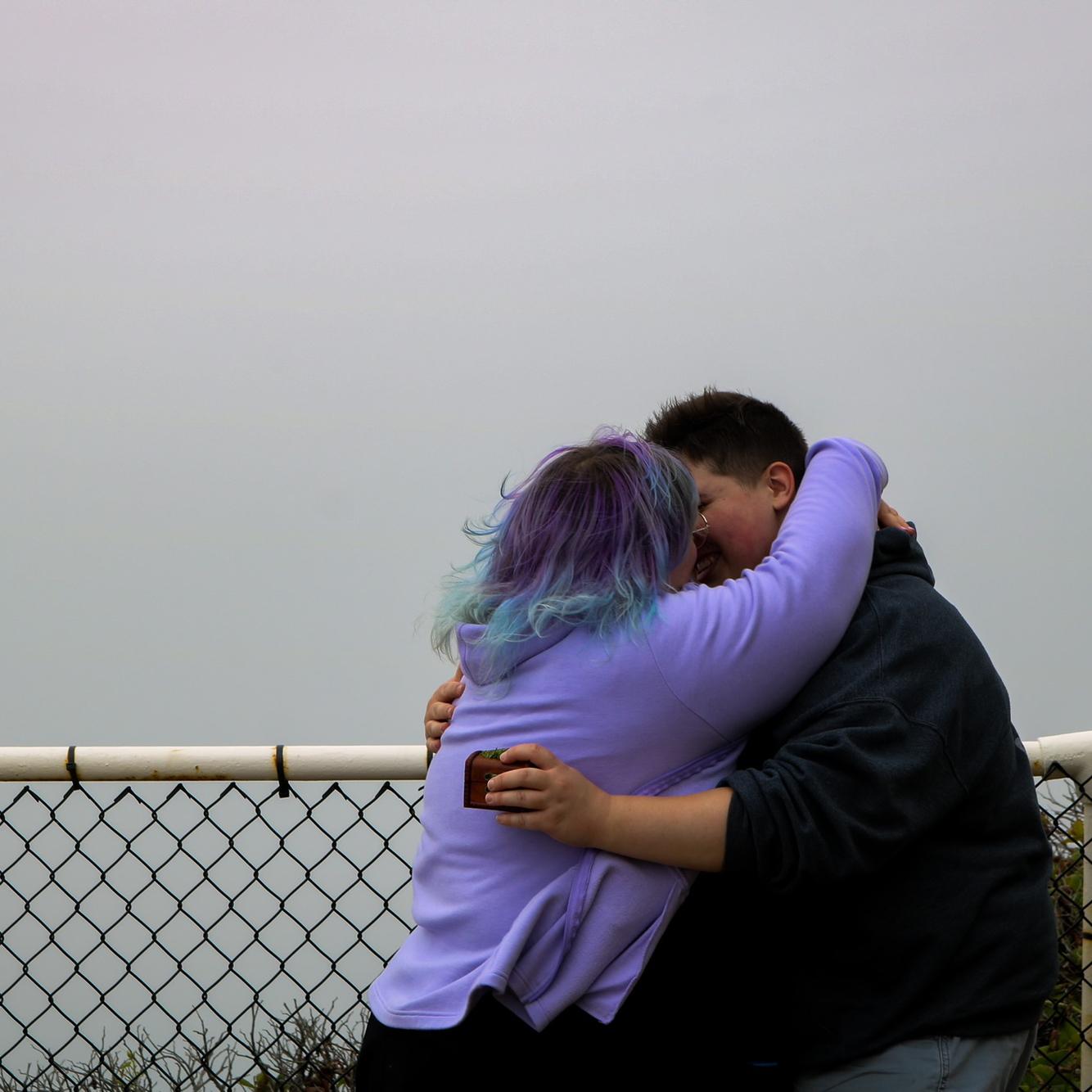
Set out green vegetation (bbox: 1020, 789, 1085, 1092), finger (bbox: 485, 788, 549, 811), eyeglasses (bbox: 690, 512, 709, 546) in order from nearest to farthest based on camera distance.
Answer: finger (bbox: 485, 788, 549, 811), eyeglasses (bbox: 690, 512, 709, 546), green vegetation (bbox: 1020, 789, 1085, 1092)

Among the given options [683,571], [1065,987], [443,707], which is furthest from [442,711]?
[1065,987]

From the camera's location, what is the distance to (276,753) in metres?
1.68

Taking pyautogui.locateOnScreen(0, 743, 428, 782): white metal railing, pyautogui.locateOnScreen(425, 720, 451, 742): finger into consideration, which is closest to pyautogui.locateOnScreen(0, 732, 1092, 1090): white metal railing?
pyautogui.locateOnScreen(0, 743, 428, 782): white metal railing

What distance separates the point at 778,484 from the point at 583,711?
0.52m

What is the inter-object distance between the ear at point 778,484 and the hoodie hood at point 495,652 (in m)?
0.46

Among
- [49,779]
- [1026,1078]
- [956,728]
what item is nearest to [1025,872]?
[956,728]

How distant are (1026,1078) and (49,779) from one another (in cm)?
209

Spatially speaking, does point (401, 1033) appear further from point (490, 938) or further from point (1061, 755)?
point (1061, 755)

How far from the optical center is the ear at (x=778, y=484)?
152cm

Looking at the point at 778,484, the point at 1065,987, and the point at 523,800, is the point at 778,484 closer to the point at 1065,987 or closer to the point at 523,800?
the point at 523,800

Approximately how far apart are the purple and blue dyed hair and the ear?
0.26 metres

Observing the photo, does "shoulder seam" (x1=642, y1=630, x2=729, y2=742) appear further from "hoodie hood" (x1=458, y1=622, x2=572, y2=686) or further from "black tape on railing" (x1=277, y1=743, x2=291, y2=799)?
"black tape on railing" (x1=277, y1=743, x2=291, y2=799)

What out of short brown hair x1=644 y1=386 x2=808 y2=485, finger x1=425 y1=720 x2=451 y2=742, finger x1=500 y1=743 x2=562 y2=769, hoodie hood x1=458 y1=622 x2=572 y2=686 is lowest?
finger x1=425 y1=720 x2=451 y2=742

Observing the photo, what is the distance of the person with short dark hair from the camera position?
1.14 metres
